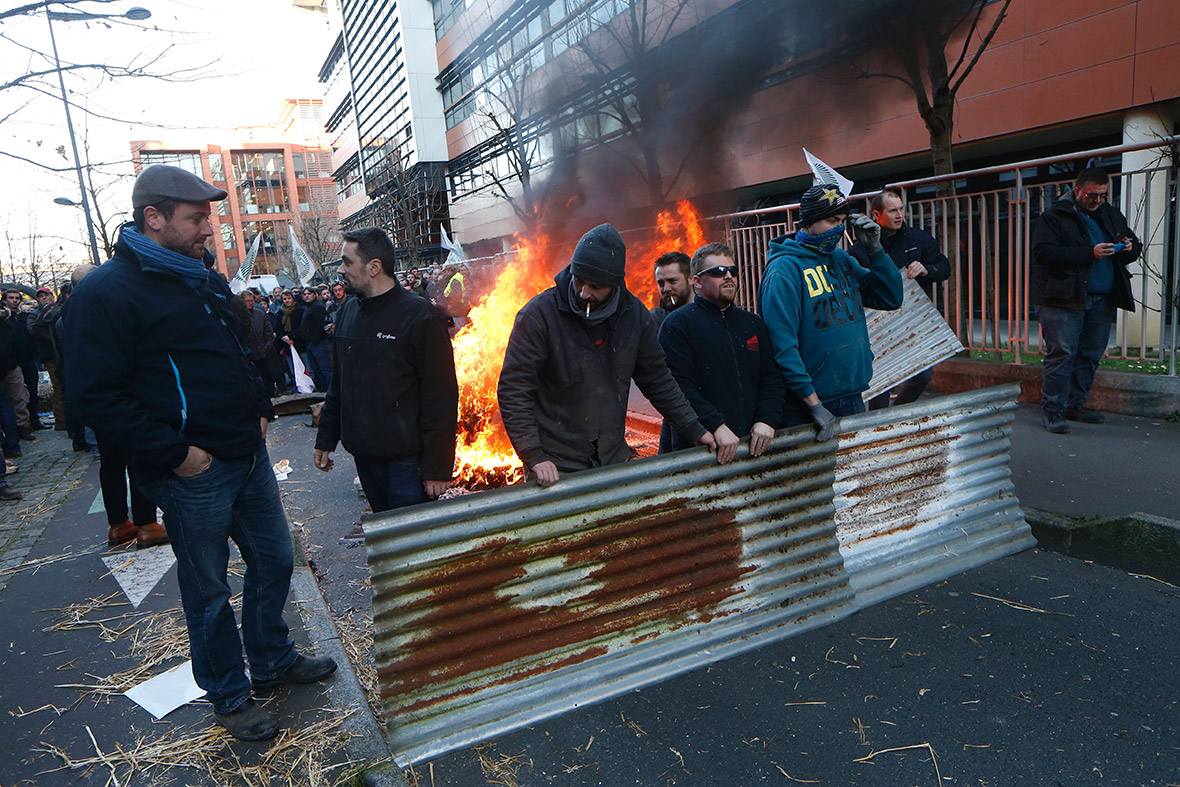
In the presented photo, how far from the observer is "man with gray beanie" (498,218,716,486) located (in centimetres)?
316

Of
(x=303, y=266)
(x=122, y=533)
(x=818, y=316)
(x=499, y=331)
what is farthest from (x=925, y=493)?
(x=303, y=266)

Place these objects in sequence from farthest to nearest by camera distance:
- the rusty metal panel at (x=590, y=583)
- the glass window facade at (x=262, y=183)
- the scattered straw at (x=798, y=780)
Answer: the glass window facade at (x=262, y=183) → the rusty metal panel at (x=590, y=583) → the scattered straw at (x=798, y=780)

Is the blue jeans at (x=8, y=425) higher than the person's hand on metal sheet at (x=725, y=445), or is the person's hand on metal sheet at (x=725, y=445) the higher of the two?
the person's hand on metal sheet at (x=725, y=445)

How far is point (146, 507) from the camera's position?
534 cm

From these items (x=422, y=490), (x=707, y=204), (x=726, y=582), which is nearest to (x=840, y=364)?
(x=726, y=582)

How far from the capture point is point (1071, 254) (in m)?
5.74

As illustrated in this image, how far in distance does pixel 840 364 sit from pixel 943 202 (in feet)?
15.2

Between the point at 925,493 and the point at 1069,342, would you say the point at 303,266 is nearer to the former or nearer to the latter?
the point at 1069,342

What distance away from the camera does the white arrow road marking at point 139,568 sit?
15.2ft

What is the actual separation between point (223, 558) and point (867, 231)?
365 cm

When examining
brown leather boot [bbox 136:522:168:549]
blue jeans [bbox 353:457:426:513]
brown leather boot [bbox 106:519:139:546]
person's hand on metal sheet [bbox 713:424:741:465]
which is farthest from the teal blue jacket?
brown leather boot [bbox 106:519:139:546]

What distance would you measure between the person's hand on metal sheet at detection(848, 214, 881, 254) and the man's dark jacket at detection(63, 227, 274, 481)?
10.6 ft

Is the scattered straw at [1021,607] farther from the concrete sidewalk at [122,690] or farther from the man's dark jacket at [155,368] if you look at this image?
the man's dark jacket at [155,368]

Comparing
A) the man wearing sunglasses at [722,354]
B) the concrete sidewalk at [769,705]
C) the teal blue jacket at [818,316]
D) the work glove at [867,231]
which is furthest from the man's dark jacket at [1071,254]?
the man wearing sunglasses at [722,354]
